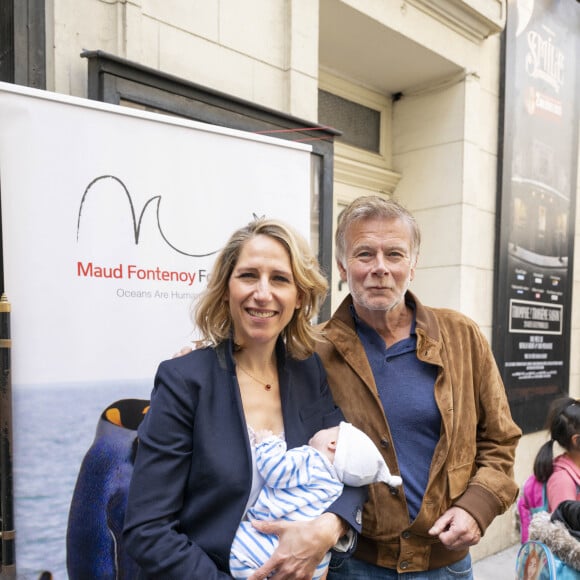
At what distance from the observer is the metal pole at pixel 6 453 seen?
208cm

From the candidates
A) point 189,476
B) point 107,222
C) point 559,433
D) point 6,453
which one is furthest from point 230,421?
point 559,433

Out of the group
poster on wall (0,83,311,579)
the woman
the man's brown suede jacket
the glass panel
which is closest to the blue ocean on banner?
poster on wall (0,83,311,579)

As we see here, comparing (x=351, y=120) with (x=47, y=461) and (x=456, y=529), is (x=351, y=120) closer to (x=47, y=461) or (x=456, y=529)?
(x=47, y=461)

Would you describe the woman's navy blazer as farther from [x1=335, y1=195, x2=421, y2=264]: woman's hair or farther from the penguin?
the penguin

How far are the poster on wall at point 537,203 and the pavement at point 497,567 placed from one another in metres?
1.16

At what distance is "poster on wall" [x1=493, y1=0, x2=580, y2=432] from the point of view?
17.2ft

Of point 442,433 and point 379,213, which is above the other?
point 379,213

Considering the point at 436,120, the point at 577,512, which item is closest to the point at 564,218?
the point at 436,120

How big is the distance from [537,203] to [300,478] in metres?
4.87

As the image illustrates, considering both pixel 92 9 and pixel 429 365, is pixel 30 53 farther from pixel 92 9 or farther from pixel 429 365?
pixel 429 365

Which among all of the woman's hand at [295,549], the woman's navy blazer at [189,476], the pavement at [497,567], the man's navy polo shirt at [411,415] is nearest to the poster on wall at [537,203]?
the pavement at [497,567]

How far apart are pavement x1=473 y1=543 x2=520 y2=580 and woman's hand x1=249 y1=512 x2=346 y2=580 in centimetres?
401

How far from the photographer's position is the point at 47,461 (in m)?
2.22

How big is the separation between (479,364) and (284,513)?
91 centimetres
